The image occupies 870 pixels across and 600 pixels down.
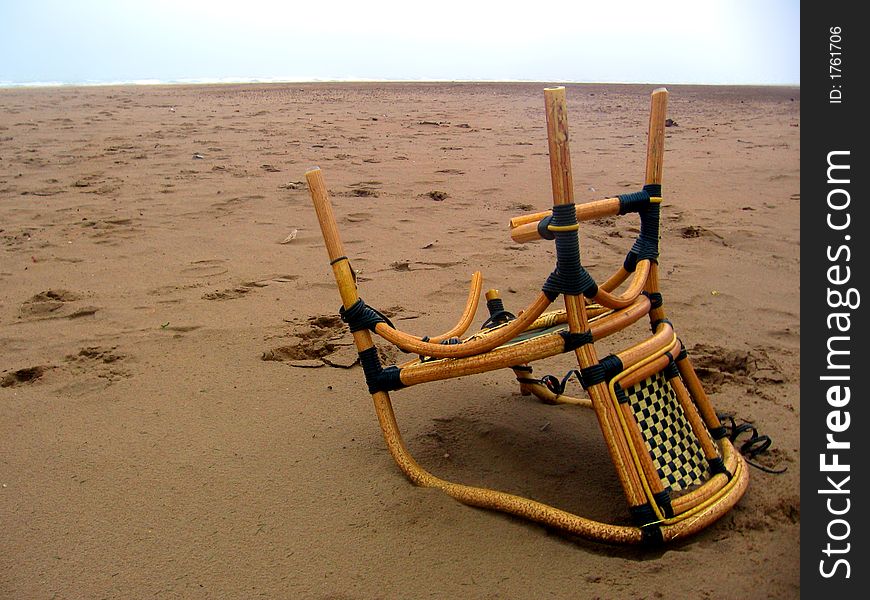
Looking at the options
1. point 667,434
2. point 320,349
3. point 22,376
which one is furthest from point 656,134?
point 22,376

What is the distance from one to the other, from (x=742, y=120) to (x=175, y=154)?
6647 mm

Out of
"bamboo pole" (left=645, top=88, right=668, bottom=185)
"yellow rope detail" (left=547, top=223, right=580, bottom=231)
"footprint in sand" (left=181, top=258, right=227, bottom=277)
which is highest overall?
"bamboo pole" (left=645, top=88, right=668, bottom=185)

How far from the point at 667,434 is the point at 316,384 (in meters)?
1.25

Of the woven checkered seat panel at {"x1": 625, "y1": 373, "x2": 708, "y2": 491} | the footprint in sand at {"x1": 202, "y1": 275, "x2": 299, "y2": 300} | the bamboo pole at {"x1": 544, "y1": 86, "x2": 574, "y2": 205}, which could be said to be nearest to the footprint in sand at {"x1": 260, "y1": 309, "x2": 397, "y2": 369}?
the footprint in sand at {"x1": 202, "y1": 275, "x2": 299, "y2": 300}

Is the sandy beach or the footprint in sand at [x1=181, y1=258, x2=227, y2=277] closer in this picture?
the sandy beach

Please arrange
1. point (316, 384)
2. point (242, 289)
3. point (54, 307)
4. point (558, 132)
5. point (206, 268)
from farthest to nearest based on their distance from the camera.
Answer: point (206, 268), point (242, 289), point (54, 307), point (316, 384), point (558, 132)

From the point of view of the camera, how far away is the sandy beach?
169cm

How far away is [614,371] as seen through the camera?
174 centimetres

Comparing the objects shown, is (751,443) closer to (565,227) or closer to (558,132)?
(565,227)

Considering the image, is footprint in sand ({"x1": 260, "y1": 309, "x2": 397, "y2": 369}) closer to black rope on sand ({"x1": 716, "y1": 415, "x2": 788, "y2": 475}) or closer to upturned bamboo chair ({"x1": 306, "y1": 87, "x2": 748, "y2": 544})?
upturned bamboo chair ({"x1": 306, "y1": 87, "x2": 748, "y2": 544})

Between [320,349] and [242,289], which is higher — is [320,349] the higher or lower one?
the lower one

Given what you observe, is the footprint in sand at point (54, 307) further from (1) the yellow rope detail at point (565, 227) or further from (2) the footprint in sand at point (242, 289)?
(1) the yellow rope detail at point (565, 227)

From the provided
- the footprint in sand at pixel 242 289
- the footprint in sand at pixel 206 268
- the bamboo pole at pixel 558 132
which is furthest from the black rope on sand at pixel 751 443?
the footprint in sand at pixel 206 268
